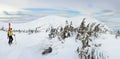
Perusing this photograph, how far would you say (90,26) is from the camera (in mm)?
18375

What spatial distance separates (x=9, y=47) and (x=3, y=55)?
232cm

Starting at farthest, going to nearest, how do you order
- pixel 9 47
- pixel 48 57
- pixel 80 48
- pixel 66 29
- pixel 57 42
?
pixel 9 47, pixel 66 29, pixel 57 42, pixel 48 57, pixel 80 48

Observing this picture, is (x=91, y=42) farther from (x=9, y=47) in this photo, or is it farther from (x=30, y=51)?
(x=9, y=47)

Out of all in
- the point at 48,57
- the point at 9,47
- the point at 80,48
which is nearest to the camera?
the point at 80,48

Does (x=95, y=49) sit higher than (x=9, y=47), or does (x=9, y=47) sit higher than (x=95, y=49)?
(x=95, y=49)

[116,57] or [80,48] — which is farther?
[80,48]

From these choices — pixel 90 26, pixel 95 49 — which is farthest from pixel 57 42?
pixel 95 49

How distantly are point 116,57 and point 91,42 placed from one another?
1.96 meters

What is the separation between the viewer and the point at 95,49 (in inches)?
595

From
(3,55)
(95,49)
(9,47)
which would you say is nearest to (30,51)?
(3,55)

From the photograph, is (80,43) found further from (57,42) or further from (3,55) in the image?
(3,55)

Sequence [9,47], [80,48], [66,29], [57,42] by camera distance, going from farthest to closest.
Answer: [9,47]
[66,29]
[57,42]
[80,48]

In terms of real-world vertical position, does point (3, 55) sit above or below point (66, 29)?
below

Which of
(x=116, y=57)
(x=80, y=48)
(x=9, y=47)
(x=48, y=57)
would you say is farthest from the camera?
(x=9, y=47)
